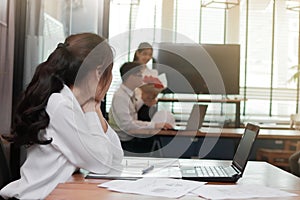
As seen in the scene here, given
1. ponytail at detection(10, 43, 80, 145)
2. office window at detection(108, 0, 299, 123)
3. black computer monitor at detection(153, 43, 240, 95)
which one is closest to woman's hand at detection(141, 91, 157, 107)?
black computer monitor at detection(153, 43, 240, 95)

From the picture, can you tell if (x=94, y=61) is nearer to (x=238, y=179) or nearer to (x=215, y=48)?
(x=238, y=179)

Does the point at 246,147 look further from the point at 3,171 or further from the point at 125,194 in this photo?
the point at 3,171

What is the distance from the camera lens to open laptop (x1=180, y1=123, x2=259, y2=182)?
1.30m

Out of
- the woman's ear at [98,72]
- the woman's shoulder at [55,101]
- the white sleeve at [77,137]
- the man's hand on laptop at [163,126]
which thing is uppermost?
the woman's ear at [98,72]

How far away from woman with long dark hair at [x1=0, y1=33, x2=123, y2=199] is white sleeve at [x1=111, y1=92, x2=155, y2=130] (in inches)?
61.9

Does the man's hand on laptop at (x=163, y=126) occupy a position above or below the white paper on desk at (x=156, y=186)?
above

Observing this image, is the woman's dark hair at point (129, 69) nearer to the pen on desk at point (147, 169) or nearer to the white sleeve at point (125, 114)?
the white sleeve at point (125, 114)

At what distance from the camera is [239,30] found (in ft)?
23.8

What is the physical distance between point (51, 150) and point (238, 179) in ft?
1.95

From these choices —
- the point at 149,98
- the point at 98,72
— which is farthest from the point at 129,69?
the point at 98,72

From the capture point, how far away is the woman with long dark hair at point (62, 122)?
1306 millimetres

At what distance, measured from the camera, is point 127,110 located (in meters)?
3.17

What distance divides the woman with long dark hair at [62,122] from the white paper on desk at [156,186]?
18 centimetres

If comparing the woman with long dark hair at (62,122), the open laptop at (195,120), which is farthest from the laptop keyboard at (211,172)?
the open laptop at (195,120)
